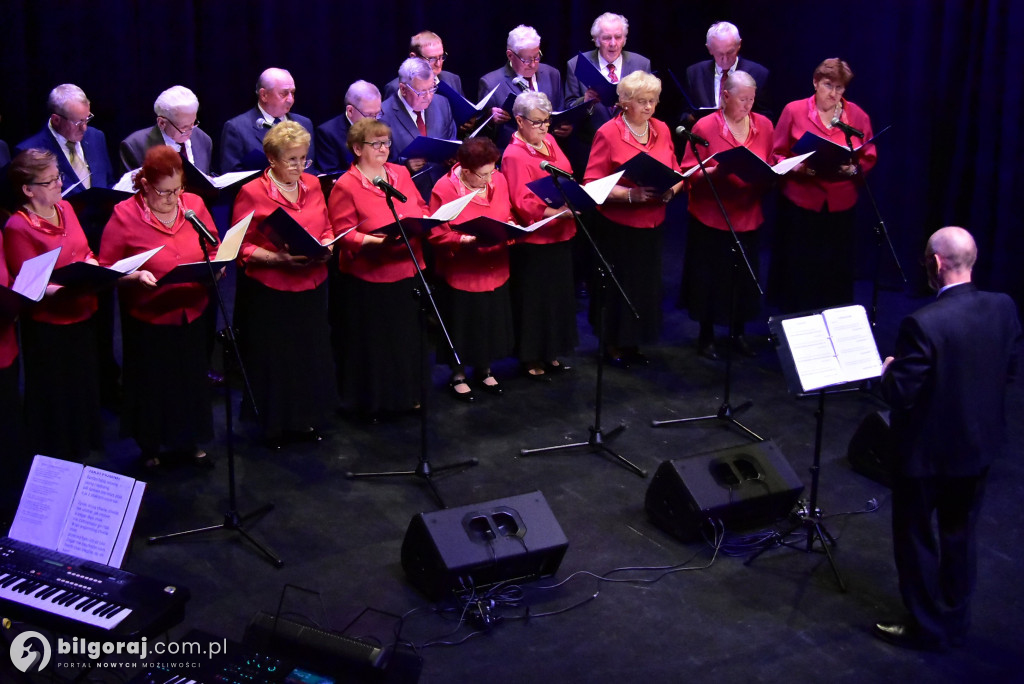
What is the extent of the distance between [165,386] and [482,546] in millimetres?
1708

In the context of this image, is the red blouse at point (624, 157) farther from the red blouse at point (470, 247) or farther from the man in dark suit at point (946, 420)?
the man in dark suit at point (946, 420)

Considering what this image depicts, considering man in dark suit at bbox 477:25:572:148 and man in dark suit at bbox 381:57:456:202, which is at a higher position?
man in dark suit at bbox 477:25:572:148

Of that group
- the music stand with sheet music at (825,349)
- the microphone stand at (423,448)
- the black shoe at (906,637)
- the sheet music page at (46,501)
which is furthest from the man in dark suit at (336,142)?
the black shoe at (906,637)

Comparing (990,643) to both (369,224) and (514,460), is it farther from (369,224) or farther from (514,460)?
(369,224)

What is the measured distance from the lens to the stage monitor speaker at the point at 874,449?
5.12 metres

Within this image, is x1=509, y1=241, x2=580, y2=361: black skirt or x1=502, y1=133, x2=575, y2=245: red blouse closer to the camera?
x1=502, y1=133, x2=575, y2=245: red blouse

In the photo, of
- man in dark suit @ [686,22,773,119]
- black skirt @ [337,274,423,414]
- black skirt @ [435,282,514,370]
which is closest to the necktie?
black skirt @ [337,274,423,414]

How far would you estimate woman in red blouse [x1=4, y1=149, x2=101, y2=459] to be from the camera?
14.6ft

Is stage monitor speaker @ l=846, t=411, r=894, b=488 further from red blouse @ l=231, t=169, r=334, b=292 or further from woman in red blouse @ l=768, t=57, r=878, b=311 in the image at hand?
red blouse @ l=231, t=169, r=334, b=292

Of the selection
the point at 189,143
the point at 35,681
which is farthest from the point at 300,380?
the point at 35,681

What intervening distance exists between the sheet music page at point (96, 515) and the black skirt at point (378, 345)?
7.47ft

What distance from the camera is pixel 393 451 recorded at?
5430mm

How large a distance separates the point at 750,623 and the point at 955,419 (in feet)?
3.35

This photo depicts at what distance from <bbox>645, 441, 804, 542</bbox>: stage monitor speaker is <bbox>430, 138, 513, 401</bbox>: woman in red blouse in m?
1.54
